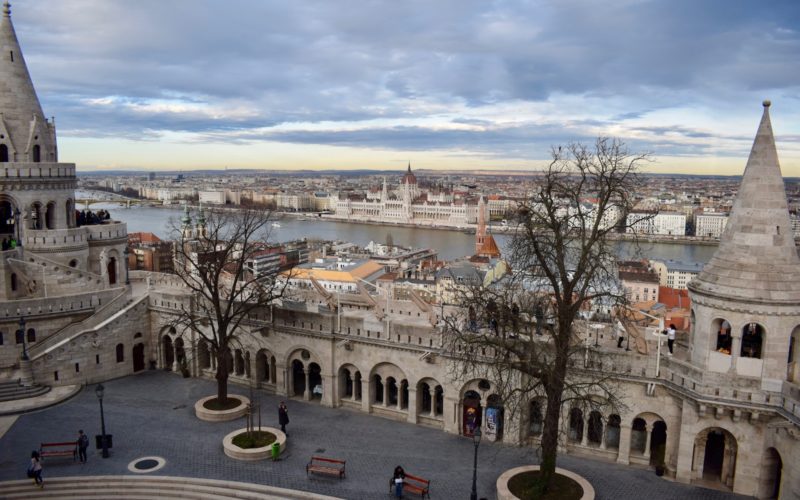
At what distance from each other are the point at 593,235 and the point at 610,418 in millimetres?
5816

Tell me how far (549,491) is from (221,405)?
984 cm

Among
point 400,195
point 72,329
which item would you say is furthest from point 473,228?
point 72,329

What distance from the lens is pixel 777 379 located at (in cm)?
1322

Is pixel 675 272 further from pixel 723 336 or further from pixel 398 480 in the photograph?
pixel 398 480

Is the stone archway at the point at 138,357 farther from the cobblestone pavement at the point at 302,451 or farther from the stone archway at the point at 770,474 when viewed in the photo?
the stone archway at the point at 770,474

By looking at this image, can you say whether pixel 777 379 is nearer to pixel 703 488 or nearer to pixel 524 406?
pixel 703 488

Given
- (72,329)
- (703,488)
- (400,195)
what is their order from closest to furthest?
(703,488) → (72,329) → (400,195)

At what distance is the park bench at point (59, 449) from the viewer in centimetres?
1542

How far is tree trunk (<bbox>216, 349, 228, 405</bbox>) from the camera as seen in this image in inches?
703

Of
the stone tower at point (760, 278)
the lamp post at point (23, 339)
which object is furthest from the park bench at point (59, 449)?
the stone tower at point (760, 278)

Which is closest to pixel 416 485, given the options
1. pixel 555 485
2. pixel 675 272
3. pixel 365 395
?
pixel 555 485

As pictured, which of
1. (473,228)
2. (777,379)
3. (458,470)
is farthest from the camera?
(473,228)

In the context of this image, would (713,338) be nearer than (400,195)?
Yes

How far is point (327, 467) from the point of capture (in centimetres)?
1490
